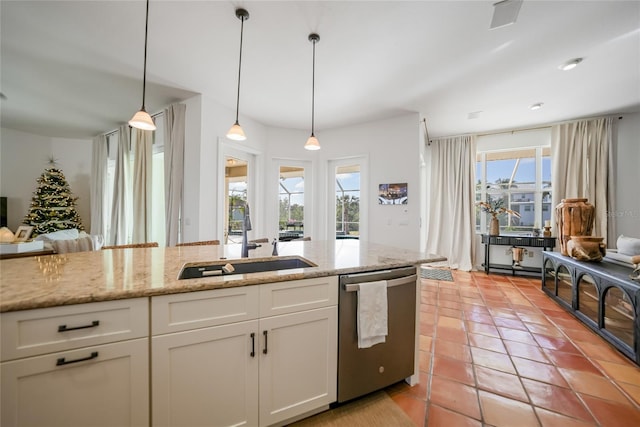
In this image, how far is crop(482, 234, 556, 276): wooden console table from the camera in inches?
160

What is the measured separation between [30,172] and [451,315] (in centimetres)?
878

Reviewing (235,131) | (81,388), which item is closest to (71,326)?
(81,388)

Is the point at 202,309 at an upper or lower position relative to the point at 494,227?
lower

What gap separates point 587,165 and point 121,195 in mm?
8363

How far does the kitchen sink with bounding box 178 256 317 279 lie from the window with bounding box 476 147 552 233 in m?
4.87

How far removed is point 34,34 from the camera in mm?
2168

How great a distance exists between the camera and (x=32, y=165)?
5.28 metres

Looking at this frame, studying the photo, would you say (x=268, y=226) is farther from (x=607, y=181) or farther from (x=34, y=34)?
(x=607, y=181)

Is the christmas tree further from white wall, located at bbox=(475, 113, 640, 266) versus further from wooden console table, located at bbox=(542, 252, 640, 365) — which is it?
white wall, located at bbox=(475, 113, 640, 266)

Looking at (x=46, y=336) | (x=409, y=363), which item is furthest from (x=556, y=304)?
(x=46, y=336)

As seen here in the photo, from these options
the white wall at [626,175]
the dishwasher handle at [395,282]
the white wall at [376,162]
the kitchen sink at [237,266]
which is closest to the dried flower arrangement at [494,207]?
the white wall at [626,175]

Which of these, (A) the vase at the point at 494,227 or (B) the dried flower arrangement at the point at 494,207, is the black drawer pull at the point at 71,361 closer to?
(A) the vase at the point at 494,227

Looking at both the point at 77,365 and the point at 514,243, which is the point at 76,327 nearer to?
the point at 77,365

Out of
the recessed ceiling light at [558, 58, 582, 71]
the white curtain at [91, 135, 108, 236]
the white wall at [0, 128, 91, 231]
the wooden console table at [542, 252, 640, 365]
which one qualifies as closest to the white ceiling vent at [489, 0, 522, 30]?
the recessed ceiling light at [558, 58, 582, 71]
